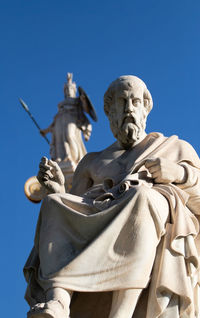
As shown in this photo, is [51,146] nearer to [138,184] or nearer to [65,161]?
[65,161]

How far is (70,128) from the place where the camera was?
16438 millimetres

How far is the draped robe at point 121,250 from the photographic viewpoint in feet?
17.3

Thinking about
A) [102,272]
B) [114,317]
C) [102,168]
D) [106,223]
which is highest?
[102,168]

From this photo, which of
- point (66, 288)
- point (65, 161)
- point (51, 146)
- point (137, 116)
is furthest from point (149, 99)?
point (51, 146)

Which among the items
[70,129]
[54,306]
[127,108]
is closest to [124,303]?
[54,306]

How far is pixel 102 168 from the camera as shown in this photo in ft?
21.0

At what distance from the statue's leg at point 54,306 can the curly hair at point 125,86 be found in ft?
6.55

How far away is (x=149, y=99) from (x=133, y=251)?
5.85ft

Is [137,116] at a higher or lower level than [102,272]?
higher

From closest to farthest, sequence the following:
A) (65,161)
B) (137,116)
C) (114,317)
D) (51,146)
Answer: (114,317) → (137,116) → (65,161) → (51,146)

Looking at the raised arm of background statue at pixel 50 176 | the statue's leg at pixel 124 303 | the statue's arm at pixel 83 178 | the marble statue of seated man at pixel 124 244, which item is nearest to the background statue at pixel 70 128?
the statue's arm at pixel 83 178

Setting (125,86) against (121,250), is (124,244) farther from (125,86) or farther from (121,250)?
(125,86)

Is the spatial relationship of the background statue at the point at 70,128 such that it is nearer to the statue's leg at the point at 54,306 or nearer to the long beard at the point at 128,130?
the long beard at the point at 128,130

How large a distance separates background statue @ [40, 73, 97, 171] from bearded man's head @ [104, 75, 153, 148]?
8793 mm
